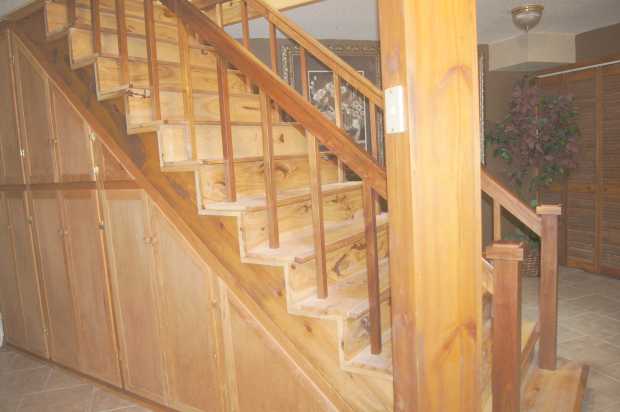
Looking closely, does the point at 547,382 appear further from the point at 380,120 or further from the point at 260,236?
the point at 380,120

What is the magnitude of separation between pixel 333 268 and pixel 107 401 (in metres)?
1.69

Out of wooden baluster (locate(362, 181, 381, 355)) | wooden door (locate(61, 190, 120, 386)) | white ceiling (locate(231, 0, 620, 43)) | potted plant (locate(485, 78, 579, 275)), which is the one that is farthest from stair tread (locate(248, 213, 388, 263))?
potted plant (locate(485, 78, 579, 275))

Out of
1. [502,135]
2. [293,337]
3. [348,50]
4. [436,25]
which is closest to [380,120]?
[348,50]

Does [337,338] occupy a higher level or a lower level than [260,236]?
lower

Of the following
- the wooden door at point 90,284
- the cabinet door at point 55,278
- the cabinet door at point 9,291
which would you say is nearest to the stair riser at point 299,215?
the wooden door at point 90,284

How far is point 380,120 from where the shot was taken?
4434 mm

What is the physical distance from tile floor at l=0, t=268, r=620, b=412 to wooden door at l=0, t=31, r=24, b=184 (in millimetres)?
1318

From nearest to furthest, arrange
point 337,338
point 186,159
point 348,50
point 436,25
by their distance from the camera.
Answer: point 436,25, point 337,338, point 186,159, point 348,50

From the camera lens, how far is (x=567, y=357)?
9.65 feet

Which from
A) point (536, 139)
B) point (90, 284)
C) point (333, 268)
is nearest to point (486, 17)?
point (536, 139)

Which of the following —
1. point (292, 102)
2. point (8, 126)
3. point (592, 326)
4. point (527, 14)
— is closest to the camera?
point (292, 102)

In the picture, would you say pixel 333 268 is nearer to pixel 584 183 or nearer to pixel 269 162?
pixel 269 162

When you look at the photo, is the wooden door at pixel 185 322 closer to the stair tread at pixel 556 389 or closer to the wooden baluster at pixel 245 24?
the wooden baluster at pixel 245 24

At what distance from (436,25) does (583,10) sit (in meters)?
3.55
